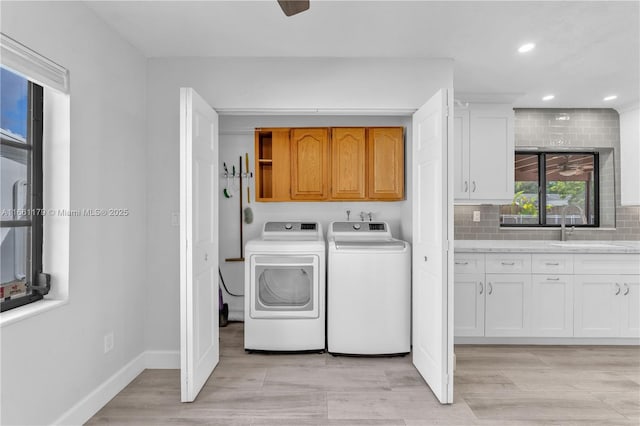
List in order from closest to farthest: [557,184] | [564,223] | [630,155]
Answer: [630,155] < [564,223] < [557,184]

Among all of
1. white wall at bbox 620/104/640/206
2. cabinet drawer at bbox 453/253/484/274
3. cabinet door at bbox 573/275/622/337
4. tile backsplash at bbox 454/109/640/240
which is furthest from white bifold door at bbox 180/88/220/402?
white wall at bbox 620/104/640/206

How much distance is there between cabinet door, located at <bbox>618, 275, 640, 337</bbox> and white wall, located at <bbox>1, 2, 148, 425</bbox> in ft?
13.7

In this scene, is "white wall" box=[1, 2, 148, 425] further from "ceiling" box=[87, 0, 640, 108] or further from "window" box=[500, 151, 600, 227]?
"window" box=[500, 151, 600, 227]

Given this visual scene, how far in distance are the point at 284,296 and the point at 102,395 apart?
146 centimetres

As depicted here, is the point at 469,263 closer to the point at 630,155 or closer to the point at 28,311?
the point at 630,155

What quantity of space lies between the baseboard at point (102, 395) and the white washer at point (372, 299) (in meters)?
1.55

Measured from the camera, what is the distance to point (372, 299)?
126 inches

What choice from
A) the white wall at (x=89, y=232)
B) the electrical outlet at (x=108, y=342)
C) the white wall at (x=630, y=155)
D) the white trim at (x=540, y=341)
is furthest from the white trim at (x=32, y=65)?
the white wall at (x=630, y=155)

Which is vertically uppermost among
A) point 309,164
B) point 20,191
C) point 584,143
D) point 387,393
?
point 584,143

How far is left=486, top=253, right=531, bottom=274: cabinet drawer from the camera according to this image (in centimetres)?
354

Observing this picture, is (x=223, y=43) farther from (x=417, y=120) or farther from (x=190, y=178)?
(x=417, y=120)

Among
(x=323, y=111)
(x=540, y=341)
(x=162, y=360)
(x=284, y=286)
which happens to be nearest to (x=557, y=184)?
(x=540, y=341)

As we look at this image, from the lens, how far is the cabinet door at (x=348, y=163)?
12.2ft

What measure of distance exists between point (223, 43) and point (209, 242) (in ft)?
4.76
